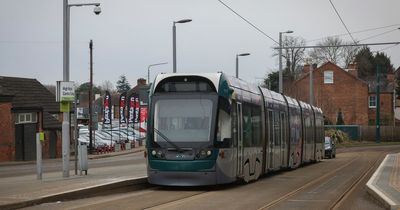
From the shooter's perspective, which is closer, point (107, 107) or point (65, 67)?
point (65, 67)

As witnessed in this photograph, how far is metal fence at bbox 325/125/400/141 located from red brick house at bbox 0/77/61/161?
3920 centimetres

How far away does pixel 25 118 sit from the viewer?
4903 cm

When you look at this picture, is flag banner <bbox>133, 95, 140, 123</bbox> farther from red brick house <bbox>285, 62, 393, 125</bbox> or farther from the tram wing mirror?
the tram wing mirror

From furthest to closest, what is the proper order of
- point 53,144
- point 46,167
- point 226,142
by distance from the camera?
point 53,144 < point 46,167 < point 226,142

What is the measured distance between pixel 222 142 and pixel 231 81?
7.46ft

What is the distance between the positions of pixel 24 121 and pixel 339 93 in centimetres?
5225

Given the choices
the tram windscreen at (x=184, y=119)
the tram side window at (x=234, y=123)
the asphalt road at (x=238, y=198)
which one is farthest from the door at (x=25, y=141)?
the tram side window at (x=234, y=123)

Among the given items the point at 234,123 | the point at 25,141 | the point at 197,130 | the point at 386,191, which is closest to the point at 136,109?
Answer: the point at 25,141

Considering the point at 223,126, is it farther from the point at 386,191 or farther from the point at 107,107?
the point at 107,107

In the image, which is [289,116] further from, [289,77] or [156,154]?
[289,77]

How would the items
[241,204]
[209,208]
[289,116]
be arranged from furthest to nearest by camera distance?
[289,116], [241,204], [209,208]

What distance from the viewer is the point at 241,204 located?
1411 centimetres

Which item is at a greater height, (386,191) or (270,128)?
(270,128)

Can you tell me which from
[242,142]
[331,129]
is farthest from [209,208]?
[331,129]
